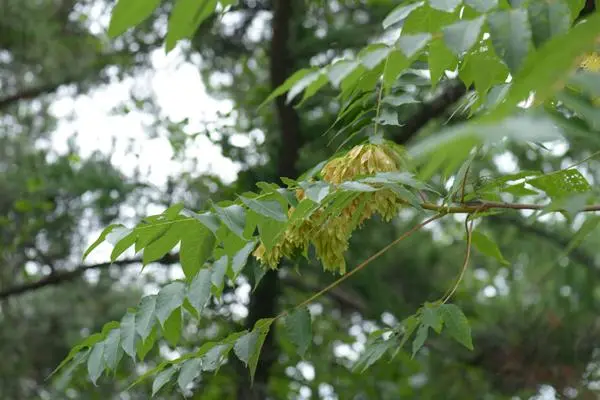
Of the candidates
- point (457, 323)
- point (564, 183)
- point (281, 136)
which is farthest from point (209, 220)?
point (281, 136)

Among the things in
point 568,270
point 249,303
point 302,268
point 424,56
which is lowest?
point 568,270

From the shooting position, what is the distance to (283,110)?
9.60 ft

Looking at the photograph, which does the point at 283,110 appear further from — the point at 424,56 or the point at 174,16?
the point at 174,16

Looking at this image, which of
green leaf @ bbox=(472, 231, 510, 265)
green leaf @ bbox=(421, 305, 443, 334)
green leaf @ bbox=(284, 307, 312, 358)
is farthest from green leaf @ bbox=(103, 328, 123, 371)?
green leaf @ bbox=(472, 231, 510, 265)

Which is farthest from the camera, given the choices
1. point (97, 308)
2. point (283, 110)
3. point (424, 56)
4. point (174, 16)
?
point (97, 308)

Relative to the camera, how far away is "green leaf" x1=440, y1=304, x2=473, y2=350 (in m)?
1.41

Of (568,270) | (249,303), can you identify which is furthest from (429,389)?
(249,303)

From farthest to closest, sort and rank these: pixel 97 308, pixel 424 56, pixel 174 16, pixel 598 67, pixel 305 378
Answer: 1. pixel 97 308
2. pixel 305 378
3. pixel 424 56
4. pixel 598 67
5. pixel 174 16

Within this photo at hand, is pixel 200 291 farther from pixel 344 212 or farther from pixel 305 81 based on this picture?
pixel 305 81

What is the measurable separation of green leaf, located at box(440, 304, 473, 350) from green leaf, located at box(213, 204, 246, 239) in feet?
1.38

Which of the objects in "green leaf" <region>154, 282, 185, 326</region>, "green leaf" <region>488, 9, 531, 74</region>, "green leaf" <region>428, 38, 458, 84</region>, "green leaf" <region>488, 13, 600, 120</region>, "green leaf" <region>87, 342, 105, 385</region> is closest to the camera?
"green leaf" <region>488, 13, 600, 120</region>

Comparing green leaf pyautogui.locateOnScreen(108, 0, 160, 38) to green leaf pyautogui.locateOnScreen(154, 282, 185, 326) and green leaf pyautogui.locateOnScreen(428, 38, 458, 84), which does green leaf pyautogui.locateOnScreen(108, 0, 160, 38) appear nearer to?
green leaf pyautogui.locateOnScreen(428, 38, 458, 84)

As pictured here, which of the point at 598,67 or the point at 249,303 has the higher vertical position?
the point at 598,67

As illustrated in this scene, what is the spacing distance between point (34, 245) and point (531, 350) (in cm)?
214
